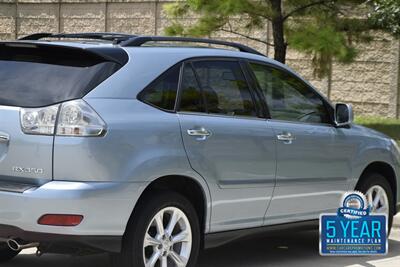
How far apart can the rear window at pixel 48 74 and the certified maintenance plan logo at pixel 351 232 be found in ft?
8.04

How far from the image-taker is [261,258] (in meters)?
7.00

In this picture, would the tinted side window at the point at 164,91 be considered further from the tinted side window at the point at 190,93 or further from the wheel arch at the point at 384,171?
the wheel arch at the point at 384,171

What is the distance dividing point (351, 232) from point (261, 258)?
0.87 meters

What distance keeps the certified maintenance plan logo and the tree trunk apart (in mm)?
10442

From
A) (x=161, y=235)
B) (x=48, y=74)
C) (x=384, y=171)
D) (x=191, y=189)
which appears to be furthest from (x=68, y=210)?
(x=384, y=171)

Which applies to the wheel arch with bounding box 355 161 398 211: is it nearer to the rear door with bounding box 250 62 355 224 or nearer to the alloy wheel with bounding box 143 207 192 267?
the rear door with bounding box 250 62 355 224

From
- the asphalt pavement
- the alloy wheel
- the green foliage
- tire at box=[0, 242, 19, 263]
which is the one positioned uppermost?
the green foliage

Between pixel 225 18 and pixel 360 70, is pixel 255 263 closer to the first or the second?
pixel 225 18

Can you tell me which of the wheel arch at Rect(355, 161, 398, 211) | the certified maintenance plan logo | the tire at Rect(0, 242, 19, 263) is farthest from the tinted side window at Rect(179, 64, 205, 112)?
the wheel arch at Rect(355, 161, 398, 211)

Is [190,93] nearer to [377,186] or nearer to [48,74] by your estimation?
[48,74]

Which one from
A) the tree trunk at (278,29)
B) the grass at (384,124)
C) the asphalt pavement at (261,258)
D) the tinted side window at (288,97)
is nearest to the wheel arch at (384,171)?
the asphalt pavement at (261,258)

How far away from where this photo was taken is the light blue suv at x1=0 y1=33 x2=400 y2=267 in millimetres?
4973

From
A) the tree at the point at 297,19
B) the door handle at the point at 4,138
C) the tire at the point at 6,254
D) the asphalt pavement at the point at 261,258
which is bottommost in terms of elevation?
the asphalt pavement at the point at 261,258

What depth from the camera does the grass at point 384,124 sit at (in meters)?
17.4
